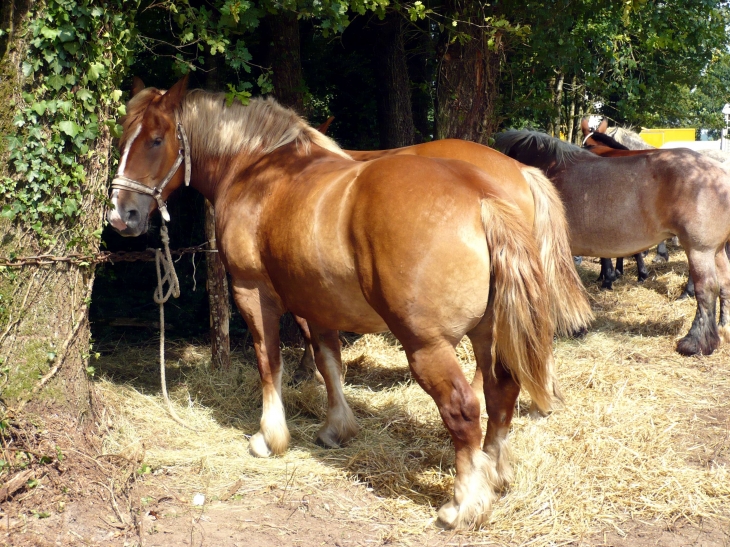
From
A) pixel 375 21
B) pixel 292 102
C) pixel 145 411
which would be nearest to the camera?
pixel 145 411

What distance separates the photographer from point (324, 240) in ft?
12.0

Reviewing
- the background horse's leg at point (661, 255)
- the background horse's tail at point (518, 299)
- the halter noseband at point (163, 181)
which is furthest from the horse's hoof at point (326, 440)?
the background horse's leg at point (661, 255)

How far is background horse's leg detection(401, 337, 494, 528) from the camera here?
332cm

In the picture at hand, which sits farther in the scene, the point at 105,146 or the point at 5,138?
the point at 105,146

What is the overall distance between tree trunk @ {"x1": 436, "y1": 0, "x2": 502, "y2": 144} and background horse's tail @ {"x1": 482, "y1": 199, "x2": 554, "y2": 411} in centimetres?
367

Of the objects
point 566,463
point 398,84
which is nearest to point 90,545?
point 566,463

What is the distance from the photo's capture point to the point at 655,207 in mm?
6645

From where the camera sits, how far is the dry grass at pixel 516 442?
3617mm

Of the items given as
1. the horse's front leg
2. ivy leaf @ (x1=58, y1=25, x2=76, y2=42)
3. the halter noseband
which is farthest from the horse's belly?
ivy leaf @ (x1=58, y1=25, x2=76, y2=42)

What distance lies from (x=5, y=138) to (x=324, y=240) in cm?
178

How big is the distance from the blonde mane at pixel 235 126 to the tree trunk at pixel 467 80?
2.56 m

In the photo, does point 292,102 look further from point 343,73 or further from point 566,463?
point 566,463

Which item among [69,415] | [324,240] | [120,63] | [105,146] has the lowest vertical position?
[69,415]

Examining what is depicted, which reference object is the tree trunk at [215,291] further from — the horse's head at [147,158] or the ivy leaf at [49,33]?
the ivy leaf at [49,33]
